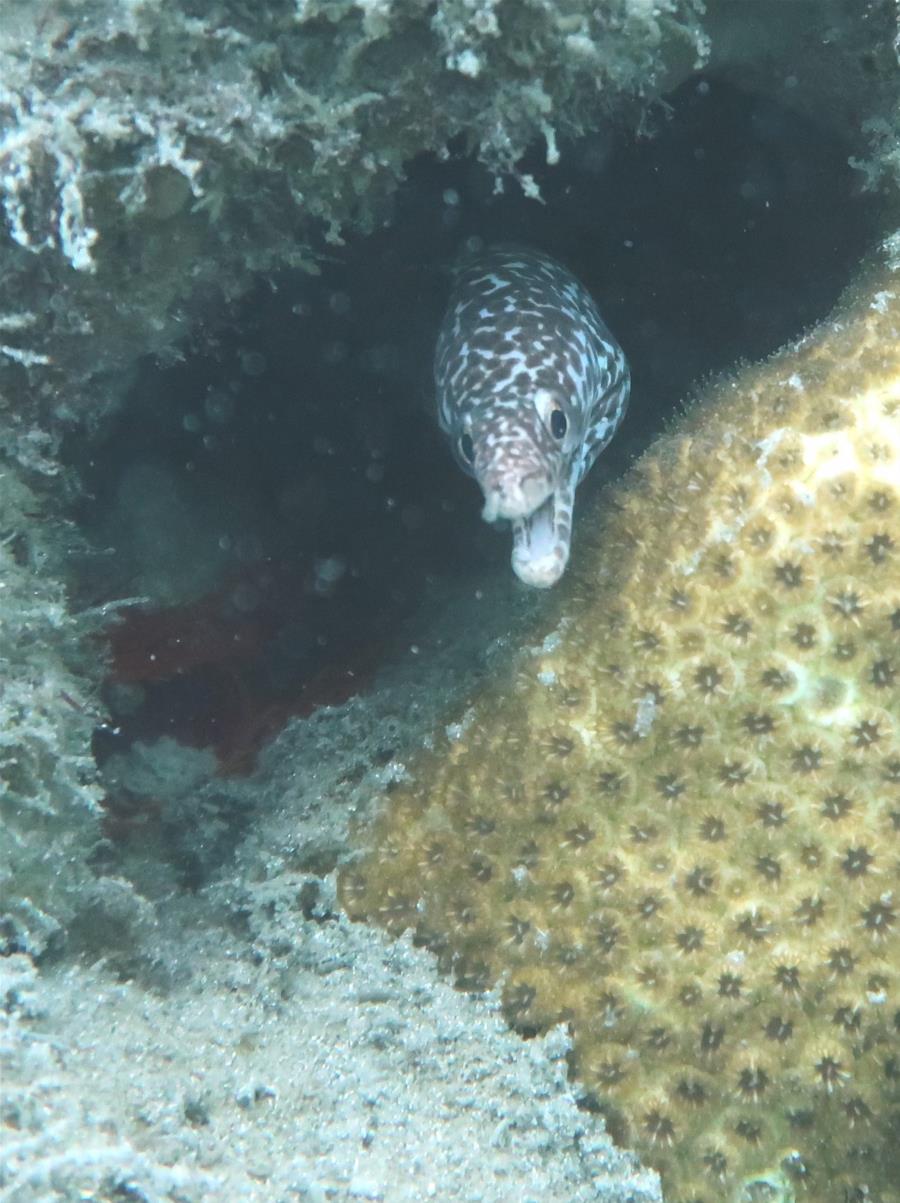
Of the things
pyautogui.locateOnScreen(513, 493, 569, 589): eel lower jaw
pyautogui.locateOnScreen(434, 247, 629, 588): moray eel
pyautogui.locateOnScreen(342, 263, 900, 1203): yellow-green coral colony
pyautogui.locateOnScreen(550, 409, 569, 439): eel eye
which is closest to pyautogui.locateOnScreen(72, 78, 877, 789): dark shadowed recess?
pyautogui.locateOnScreen(434, 247, 629, 588): moray eel

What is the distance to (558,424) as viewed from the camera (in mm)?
3543

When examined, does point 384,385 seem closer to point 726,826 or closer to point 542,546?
point 542,546

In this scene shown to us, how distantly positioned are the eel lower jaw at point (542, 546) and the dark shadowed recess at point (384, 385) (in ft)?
3.19

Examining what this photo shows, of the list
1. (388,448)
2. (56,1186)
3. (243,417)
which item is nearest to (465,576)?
(388,448)

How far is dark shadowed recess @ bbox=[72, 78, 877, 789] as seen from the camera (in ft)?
13.6

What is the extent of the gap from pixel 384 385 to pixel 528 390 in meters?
2.05

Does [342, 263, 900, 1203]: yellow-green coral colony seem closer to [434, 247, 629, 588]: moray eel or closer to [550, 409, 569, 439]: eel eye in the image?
[434, 247, 629, 588]: moray eel

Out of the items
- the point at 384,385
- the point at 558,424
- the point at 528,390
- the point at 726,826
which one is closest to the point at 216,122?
the point at 528,390

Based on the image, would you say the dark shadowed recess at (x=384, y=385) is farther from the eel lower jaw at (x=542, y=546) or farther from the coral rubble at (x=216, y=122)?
the eel lower jaw at (x=542, y=546)

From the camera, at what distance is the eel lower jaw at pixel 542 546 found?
300cm

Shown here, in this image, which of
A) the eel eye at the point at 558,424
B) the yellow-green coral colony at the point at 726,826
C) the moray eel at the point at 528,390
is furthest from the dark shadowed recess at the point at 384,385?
the yellow-green coral colony at the point at 726,826

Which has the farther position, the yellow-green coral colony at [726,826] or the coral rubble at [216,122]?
the yellow-green coral colony at [726,826]

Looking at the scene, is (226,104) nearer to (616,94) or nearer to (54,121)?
(54,121)

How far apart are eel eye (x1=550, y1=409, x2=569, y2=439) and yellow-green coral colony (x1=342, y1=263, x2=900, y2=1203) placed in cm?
54
